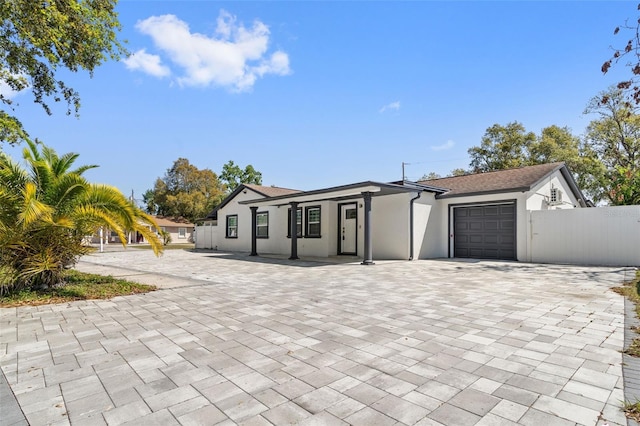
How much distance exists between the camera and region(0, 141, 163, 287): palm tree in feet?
18.3

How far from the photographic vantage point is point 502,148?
25.6 meters

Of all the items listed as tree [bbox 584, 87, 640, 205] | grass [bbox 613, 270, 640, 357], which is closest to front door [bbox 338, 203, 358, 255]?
grass [bbox 613, 270, 640, 357]

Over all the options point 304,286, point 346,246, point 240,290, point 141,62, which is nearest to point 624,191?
point 346,246

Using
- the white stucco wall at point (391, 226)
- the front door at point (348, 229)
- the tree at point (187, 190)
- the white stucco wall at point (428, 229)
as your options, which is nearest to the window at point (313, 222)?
the front door at point (348, 229)

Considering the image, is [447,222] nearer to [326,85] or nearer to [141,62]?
[326,85]

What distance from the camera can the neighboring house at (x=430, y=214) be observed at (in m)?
11.5

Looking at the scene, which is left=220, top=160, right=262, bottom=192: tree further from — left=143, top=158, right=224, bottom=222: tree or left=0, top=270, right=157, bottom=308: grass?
left=0, top=270, right=157, bottom=308: grass

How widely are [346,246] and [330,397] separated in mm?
12068

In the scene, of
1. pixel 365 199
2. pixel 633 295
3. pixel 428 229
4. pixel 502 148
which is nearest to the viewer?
pixel 633 295

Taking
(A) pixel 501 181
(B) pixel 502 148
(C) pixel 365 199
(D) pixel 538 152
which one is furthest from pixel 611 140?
(C) pixel 365 199

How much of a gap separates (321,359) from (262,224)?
15040 millimetres

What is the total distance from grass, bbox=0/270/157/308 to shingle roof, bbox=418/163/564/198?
35.5 ft

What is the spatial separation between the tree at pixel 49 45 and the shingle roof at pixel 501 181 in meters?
11.9

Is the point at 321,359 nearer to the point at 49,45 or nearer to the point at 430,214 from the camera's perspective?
the point at 49,45
